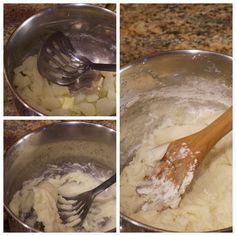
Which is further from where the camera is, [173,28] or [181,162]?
[173,28]

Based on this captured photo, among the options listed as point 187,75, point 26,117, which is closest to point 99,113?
point 26,117

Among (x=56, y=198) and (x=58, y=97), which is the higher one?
(x=58, y=97)

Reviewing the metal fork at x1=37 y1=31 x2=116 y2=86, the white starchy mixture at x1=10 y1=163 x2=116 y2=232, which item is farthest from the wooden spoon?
the metal fork at x1=37 y1=31 x2=116 y2=86

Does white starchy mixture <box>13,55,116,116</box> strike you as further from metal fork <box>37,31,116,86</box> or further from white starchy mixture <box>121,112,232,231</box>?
white starchy mixture <box>121,112,232,231</box>

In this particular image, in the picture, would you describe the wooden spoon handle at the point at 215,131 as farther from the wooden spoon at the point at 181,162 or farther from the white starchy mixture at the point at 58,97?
the white starchy mixture at the point at 58,97

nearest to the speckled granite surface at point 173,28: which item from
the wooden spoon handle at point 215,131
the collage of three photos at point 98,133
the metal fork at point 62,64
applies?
the collage of three photos at point 98,133

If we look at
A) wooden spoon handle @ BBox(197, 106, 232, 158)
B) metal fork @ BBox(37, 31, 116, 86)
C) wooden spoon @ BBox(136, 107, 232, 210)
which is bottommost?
wooden spoon @ BBox(136, 107, 232, 210)

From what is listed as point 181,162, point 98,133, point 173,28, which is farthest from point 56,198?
point 173,28

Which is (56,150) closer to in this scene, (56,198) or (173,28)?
(56,198)
